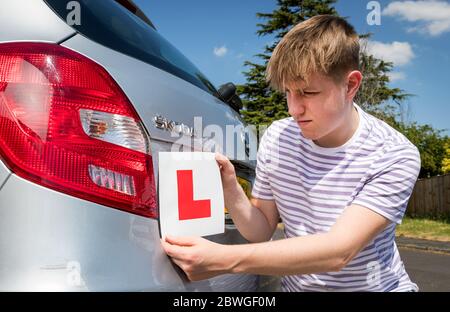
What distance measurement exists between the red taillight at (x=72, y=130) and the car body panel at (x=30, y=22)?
1.0 inches

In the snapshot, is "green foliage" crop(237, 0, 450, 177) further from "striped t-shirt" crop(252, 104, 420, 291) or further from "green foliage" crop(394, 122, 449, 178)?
"striped t-shirt" crop(252, 104, 420, 291)

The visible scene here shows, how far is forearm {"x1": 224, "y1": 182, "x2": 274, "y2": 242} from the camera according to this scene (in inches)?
63.6

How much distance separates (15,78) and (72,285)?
1.69 feet

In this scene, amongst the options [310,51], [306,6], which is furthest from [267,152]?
[306,6]

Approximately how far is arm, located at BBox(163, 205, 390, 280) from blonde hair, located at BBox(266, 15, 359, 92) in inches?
17.1

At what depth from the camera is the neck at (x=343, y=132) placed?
156 cm

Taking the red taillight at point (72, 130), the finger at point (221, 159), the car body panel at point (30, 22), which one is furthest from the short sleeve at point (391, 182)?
the car body panel at point (30, 22)

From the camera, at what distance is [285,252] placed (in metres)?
1.34

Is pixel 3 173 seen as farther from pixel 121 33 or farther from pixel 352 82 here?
pixel 352 82

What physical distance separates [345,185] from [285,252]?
35cm

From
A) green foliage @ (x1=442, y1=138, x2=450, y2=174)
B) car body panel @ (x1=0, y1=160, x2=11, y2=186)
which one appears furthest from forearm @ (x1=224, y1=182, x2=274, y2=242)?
green foliage @ (x1=442, y1=138, x2=450, y2=174)
